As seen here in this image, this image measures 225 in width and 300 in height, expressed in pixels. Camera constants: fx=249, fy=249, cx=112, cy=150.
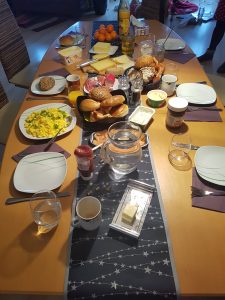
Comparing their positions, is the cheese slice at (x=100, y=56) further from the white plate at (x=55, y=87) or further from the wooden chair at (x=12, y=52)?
the wooden chair at (x=12, y=52)

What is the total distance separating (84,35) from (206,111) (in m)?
1.35

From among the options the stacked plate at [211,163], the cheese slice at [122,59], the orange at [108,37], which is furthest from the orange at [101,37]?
the stacked plate at [211,163]

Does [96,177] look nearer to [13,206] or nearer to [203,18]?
[13,206]

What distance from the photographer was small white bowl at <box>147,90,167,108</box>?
4.45 feet

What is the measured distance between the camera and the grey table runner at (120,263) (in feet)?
2.36

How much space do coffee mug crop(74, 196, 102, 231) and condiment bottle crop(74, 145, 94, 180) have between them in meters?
0.16

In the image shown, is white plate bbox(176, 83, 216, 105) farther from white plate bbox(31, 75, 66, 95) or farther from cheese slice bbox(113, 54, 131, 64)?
white plate bbox(31, 75, 66, 95)

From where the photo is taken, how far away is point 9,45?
2096 millimetres

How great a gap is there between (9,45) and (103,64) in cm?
94

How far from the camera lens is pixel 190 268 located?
2.50 feet

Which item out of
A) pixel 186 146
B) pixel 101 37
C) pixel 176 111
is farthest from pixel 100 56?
pixel 186 146

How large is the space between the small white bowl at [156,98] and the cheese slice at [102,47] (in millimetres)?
695

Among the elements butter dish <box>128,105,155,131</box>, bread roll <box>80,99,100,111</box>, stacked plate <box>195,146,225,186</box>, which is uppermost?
bread roll <box>80,99,100,111</box>

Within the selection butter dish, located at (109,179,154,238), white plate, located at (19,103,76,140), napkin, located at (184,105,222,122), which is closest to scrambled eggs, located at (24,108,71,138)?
white plate, located at (19,103,76,140)
